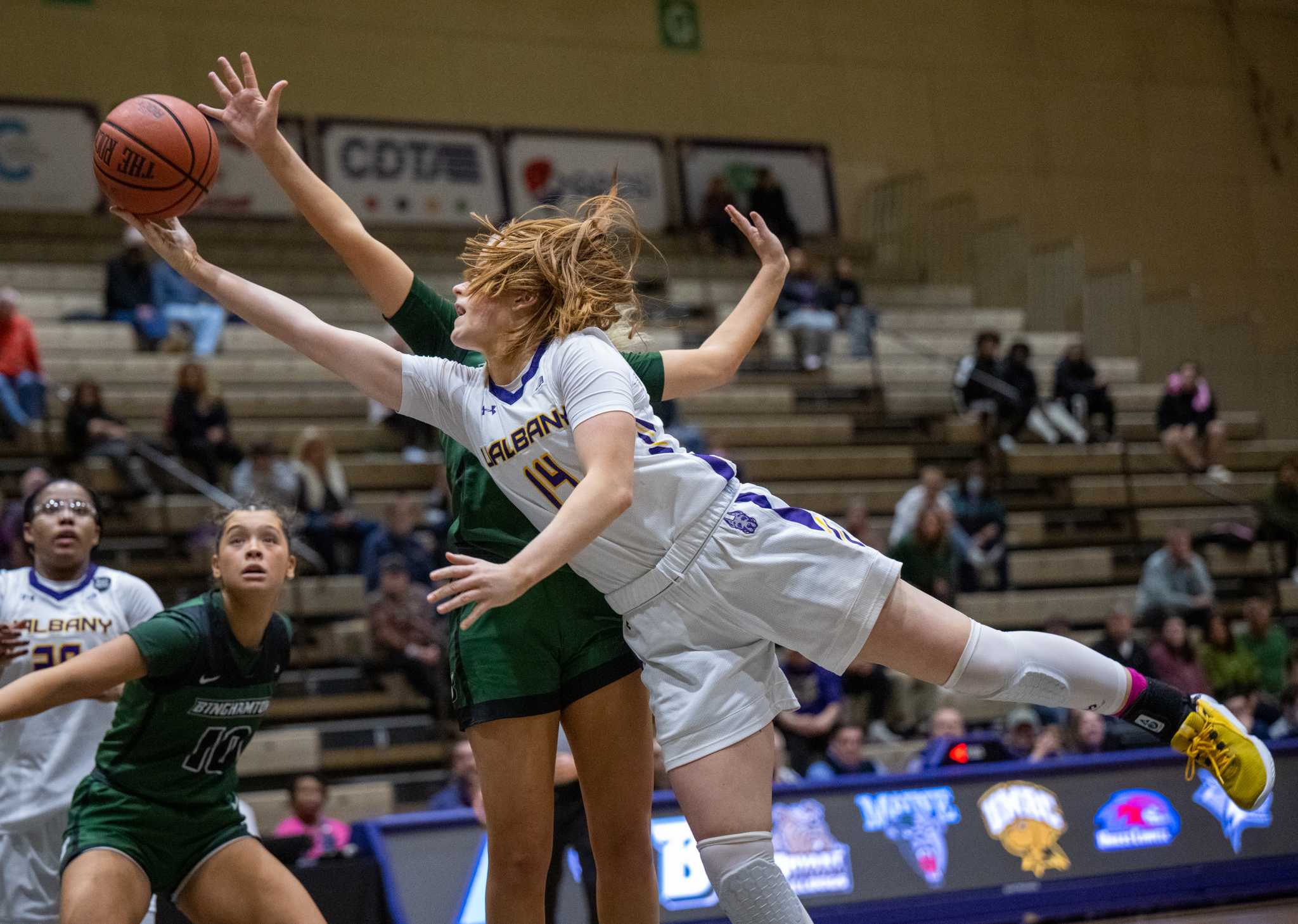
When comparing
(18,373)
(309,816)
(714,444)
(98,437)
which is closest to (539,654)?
(309,816)

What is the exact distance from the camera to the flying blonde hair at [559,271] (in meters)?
3.24

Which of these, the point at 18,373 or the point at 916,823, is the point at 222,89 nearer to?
the point at 916,823

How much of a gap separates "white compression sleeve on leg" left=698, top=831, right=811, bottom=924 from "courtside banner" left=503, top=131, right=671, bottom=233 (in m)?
12.6

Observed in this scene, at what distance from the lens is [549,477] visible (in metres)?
3.18

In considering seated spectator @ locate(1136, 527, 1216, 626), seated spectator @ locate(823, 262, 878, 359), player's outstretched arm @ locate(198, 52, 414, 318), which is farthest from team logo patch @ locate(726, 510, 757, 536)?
seated spectator @ locate(823, 262, 878, 359)

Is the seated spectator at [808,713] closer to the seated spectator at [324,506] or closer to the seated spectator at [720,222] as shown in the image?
the seated spectator at [324,506]

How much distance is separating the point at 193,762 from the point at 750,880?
69.6 inches

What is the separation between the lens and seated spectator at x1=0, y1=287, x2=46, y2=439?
10133 millimetres

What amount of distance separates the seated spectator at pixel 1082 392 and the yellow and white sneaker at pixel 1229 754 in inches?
432

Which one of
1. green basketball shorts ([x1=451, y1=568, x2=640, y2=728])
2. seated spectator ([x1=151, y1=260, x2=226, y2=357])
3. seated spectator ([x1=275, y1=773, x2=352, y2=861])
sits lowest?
seated spectator ([x1=275, y1=773, x2=352, y2=861])

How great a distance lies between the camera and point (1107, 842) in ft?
21.8

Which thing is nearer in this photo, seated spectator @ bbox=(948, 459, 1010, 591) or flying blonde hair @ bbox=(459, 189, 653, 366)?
flying blonde hair @ bbox=(459, 189, 653, 366)

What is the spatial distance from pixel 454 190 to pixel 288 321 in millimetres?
12525

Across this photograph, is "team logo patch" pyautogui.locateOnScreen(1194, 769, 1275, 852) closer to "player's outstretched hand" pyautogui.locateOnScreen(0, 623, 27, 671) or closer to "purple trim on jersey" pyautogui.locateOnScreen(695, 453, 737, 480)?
"purple trim on jersey" pyautogui.locateOnScreen(695, 453, 737, 480)
